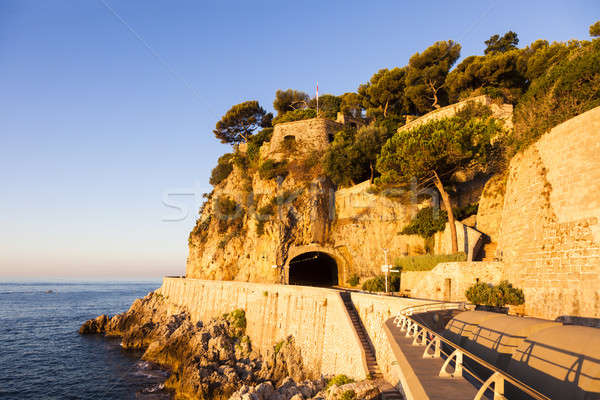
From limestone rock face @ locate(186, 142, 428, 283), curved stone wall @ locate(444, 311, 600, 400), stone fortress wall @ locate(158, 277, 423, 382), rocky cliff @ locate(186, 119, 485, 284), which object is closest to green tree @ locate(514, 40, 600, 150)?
rocky cliff @ locate(186, 119, 485, 284)

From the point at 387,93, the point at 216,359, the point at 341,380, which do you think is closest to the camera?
the point at 341,380

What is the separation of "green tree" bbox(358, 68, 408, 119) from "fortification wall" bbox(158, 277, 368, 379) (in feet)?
111

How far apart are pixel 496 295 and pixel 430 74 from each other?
37.9 m

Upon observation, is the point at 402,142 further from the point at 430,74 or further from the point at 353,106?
the point at 353,106

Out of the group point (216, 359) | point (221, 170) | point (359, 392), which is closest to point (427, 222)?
point (359, 392)

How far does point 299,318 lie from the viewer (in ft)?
81.7

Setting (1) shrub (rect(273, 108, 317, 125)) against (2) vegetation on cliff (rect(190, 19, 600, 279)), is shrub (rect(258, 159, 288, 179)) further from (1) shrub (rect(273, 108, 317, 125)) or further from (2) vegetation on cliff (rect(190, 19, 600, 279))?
(1) shrub (rect(273, 108, 317, 125))

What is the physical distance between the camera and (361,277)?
123ft

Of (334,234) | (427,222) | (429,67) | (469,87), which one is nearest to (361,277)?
(334,234)

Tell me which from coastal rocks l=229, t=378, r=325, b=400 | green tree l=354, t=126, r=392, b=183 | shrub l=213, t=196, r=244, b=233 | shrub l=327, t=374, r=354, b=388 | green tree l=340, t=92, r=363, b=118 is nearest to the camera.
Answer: shrub l=327, t=374, r=354, b=388

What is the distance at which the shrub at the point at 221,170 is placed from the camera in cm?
5635

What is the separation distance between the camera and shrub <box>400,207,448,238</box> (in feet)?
101

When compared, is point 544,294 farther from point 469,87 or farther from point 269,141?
point 269,141

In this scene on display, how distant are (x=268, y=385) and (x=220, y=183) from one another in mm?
40250
